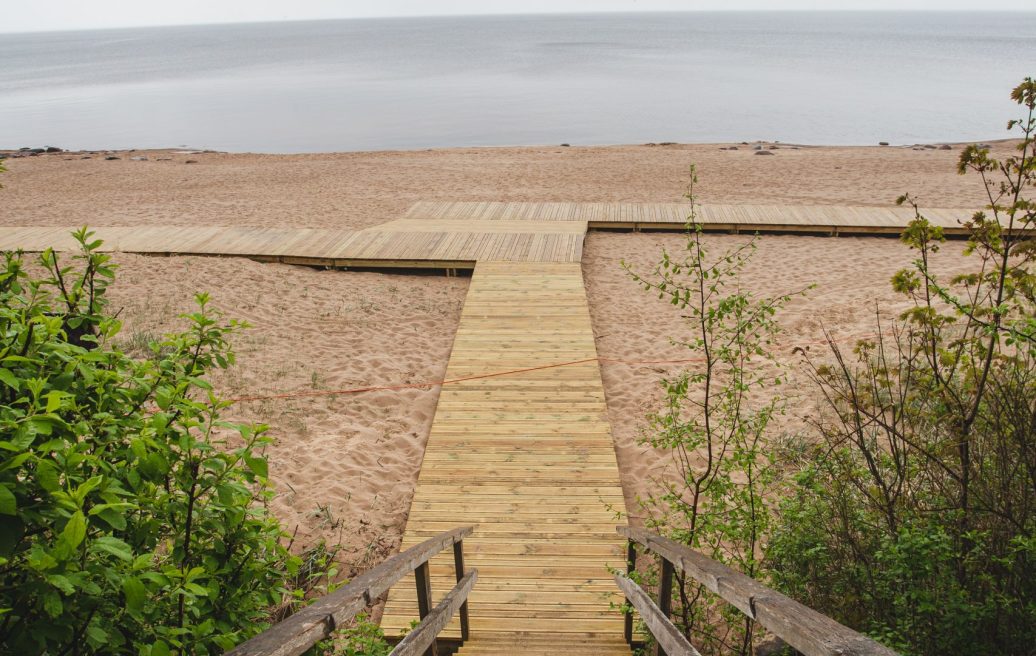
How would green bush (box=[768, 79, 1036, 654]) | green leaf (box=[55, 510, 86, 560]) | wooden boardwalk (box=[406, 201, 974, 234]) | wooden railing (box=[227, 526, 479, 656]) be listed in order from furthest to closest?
wooden boardwalk (box=[406, 201, 974, 234]) → green bush (box=[768, 79, 1036, 654]) → wooden railing (box=[227, 526, 479, 656]) → green leaf (box=[55, 510, 86, 560])

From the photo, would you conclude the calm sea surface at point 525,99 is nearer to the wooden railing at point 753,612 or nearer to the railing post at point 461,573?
the railing post at point 461,573

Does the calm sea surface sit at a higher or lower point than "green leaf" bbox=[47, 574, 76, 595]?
higher

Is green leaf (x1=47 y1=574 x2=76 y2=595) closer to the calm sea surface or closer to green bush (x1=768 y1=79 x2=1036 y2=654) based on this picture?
green bush (x1=768 y1=79 x2=1036 y2=654)

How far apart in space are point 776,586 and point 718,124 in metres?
40.1

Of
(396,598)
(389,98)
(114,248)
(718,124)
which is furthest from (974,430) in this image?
(389,98)

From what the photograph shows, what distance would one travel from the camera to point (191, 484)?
1.98 metres

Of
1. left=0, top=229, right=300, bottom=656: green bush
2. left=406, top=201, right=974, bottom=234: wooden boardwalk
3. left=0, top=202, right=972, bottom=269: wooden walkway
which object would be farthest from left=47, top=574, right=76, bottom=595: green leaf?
left=406, top=201, right=974, bottom=234: wooden boardwalk

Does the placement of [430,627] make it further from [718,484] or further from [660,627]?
[718,484]

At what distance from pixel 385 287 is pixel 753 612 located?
9.99 metres

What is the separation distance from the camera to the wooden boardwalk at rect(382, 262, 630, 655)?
4332mm

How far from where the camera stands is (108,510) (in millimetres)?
1546

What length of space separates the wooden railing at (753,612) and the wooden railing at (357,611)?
89cm

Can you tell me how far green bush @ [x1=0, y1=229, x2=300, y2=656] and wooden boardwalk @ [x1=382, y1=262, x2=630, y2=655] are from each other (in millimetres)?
2465

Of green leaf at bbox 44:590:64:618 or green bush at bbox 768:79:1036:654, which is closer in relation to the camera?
green leaf at bbox 44:590:64:618
